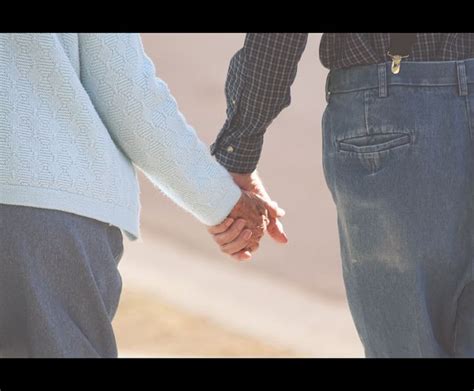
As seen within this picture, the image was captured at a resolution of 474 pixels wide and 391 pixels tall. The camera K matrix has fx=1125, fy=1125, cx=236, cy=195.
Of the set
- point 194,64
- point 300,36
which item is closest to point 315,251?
point 194,64

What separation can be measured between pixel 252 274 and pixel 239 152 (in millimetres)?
3308

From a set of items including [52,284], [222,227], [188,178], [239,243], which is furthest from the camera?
[239,243]

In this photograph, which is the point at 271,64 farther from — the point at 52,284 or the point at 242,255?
the point at 52,284

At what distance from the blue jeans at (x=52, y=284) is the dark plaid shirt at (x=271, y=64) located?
0.63 metres

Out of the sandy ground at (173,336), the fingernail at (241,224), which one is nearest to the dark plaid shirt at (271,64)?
the fingernail at (241,224)

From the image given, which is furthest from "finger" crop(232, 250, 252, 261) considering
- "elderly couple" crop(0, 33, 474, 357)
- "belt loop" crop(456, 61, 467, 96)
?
"belt loop" crop(456, 61, 467, 96)

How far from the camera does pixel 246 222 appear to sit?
8.92ft

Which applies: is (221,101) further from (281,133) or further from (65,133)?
(65,133)

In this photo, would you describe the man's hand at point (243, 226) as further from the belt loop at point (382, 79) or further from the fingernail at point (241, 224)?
the belt loop at point (382, 79)

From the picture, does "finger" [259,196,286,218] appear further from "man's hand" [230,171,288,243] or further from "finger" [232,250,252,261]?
"finger" [232,250,252,261]

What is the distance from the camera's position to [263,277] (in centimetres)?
594

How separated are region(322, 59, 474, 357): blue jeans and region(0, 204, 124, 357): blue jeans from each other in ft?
1.78

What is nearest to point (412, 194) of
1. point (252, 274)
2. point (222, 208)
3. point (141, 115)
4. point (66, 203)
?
point (222, 208)

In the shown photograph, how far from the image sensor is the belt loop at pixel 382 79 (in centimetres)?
222
